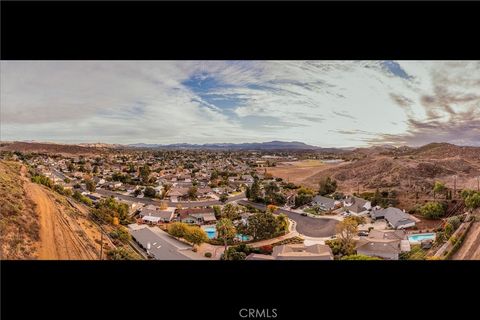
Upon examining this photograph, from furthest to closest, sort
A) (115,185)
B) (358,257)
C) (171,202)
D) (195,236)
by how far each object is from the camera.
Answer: (115,185) < (171,202) < (195,236) < (358,257)

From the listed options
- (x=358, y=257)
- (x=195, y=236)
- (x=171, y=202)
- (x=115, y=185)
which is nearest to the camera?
(x=358, y=257)

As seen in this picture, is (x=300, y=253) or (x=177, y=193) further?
(x=177, y=193)

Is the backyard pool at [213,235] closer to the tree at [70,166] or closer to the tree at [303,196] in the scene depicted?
the tree at [303,196]

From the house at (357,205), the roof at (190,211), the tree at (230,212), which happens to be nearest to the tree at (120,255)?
the roof at (190,211)

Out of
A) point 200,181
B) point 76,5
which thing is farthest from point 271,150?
point 76,5

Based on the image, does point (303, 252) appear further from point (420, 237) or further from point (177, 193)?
point (177, 193)

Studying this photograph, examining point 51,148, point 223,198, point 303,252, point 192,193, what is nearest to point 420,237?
point 303,252

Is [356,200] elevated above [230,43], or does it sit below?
below
